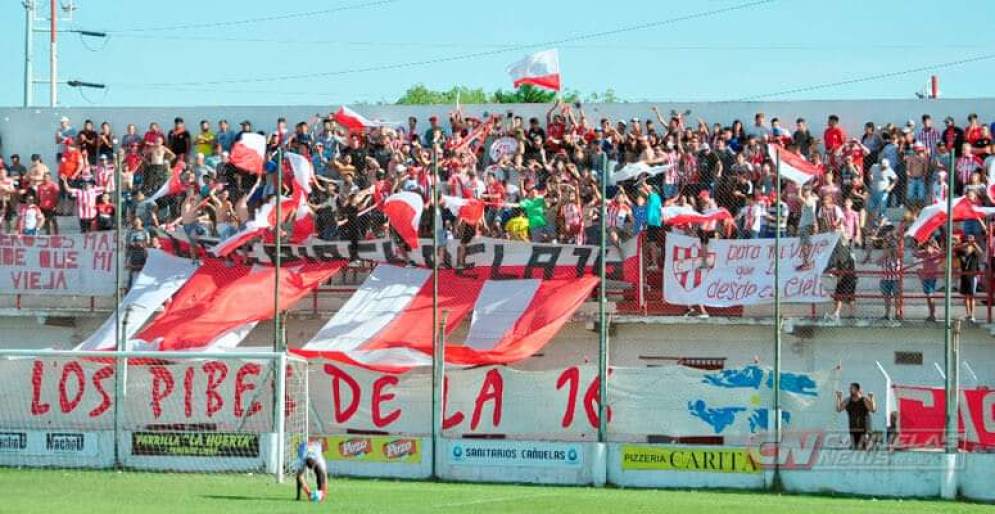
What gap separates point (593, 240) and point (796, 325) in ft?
12.1

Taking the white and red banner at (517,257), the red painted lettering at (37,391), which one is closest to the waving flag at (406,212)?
the white and red banner at (517,257)

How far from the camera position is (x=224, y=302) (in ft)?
98.0

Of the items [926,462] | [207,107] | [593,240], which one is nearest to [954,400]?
[926,462]

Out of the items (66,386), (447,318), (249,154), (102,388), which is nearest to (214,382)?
(102,388)

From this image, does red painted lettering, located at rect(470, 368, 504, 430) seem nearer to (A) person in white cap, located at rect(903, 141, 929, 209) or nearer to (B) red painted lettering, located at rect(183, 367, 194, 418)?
(B) red painted lettering, located at rect(183, 367, 194, 418)

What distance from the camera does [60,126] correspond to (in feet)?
122

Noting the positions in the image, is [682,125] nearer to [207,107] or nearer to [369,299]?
[369,299]

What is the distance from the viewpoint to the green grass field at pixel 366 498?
2117cm

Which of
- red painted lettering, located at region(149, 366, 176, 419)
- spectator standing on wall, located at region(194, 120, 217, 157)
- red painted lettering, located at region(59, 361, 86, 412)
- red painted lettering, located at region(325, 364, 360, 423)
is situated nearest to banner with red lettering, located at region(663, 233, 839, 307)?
red painted lettering, located at region(325, 364, 360, 423)

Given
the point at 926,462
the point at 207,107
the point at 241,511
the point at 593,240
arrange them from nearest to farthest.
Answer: the point at 241,511, the point at 926,462, the point at 593,240, the point at 207,107

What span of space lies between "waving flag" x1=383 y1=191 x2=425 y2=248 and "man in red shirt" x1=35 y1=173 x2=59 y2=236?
300 inches

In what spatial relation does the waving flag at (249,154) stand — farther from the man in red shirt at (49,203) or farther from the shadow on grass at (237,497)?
the shadow on grass at (237,497)

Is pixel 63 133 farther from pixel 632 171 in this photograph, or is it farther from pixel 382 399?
pixel 632 171

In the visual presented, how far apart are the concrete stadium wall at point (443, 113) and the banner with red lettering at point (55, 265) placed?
685 centimetres
